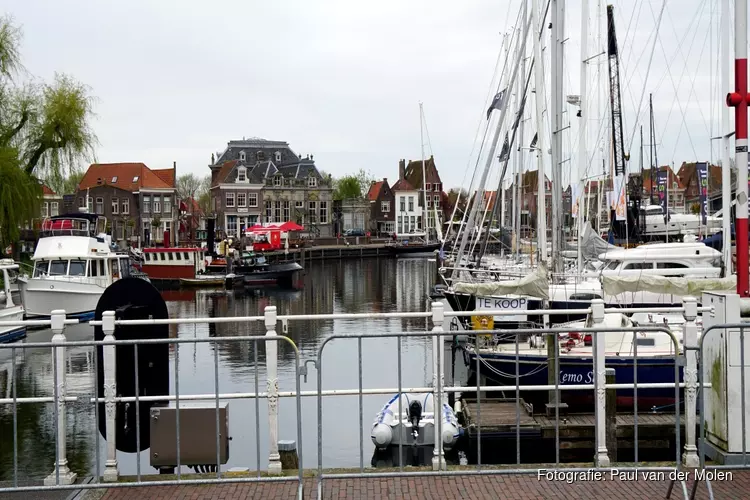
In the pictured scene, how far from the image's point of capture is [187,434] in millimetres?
8344

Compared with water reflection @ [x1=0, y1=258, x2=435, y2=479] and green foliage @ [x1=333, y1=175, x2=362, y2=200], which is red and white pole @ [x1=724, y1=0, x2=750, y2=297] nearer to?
water reflection @ [x1=0, y1=258, x2=435, y2=479]

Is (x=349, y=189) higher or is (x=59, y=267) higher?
(x=349, y=189)

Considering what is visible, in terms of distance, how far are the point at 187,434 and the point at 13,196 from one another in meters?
34.3

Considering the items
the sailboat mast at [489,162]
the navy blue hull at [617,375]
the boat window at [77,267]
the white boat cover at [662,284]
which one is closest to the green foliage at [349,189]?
the boat window at [77,267]

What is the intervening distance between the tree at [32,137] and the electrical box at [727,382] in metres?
36.7

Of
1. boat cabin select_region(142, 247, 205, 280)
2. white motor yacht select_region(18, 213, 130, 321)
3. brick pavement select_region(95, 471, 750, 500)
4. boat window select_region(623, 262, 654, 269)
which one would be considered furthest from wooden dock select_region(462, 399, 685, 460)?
boat cabin select_region(142, 247, 205, 280)

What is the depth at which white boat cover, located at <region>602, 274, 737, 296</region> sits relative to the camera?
63.4ft

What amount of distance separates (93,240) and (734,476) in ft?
116

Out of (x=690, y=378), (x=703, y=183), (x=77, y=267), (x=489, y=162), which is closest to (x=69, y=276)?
(x=77, y=267)

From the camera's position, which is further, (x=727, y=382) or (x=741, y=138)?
(x=741, y=138)

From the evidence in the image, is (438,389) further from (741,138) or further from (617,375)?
(617,375)

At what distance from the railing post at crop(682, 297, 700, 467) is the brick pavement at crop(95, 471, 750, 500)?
1.56ft

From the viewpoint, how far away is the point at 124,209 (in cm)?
9850

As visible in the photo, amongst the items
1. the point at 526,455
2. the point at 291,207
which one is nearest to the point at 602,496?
the point at 526,455
